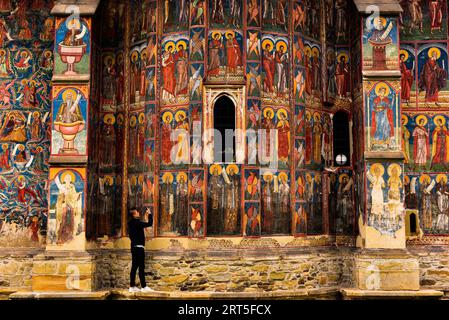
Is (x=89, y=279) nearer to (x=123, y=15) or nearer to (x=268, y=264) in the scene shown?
(x=268, y=264)

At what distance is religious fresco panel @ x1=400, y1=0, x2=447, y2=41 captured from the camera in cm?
1775

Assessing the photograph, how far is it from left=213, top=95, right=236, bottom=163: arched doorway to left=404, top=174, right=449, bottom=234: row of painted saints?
17.0 ft

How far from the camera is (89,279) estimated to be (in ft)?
51.4

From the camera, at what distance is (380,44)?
54.3 feet

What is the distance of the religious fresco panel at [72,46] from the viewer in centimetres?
1642

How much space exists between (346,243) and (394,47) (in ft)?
17.6

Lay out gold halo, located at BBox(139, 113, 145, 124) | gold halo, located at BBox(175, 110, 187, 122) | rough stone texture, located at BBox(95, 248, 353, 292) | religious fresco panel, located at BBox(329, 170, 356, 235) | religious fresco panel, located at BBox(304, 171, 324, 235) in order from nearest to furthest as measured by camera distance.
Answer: rough stone texture, located at BBox(95, 248, 353, 292) → gold halo, located at BBox(175, 110, 187, 122) → religious fresco panel, located at BBox(304, 171, 324, 235) → gold halo, located at BBox(139, 113, 145, 124) → religious fresco panel, located at BBox(329, 170, 356, 235)

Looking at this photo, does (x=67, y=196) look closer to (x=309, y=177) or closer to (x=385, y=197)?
(x=309, y=177)

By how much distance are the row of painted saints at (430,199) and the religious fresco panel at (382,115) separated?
182 cm

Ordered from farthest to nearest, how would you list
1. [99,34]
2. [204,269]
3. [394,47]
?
[99,34]
[394,47]
[204,269]

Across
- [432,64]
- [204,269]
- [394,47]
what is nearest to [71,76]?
[204,269]

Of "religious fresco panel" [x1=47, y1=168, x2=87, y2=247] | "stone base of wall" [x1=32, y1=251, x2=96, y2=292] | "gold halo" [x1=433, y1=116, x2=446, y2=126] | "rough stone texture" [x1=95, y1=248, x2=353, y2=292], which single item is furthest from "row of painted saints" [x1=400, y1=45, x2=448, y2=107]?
"stone base of wall" [x1=32, y1=251, x2=96, y2=292]

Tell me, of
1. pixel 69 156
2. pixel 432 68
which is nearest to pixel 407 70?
pixel 432 68

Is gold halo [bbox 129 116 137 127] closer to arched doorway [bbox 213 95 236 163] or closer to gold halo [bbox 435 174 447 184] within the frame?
arched doorway [bbox 213 95 236 163]
